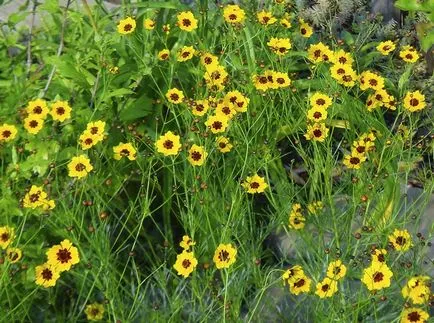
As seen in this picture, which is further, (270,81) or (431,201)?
(431,201)

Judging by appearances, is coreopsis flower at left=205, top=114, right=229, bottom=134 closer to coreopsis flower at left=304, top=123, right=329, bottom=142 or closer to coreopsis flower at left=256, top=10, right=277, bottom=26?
coreopsis flower at left=304, top=123, right=329, bottom=142

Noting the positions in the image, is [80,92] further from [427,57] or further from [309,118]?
[427,57]

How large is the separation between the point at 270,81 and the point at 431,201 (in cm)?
94

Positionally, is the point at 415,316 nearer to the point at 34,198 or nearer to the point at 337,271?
the point at 337,271

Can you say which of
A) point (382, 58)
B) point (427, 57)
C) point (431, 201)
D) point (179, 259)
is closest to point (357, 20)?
point (382, 58)

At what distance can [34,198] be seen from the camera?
8.83ft

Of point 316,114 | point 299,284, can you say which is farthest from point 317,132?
point 299,284

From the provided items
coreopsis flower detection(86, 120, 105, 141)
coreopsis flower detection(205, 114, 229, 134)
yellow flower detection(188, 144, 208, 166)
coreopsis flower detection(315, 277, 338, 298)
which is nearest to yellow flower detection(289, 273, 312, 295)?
coreopsis flower detection(315, 277, 338, 298)

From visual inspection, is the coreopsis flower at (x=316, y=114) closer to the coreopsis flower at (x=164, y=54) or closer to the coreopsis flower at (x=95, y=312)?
the coreopsis flower at (x=164, y=54)

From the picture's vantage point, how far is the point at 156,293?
10.4ft

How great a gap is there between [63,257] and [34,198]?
0.27 m

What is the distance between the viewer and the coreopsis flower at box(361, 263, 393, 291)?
2.30 m

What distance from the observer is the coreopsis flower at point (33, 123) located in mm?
2953

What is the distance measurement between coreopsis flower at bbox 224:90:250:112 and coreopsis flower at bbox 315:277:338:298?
2.71ft
